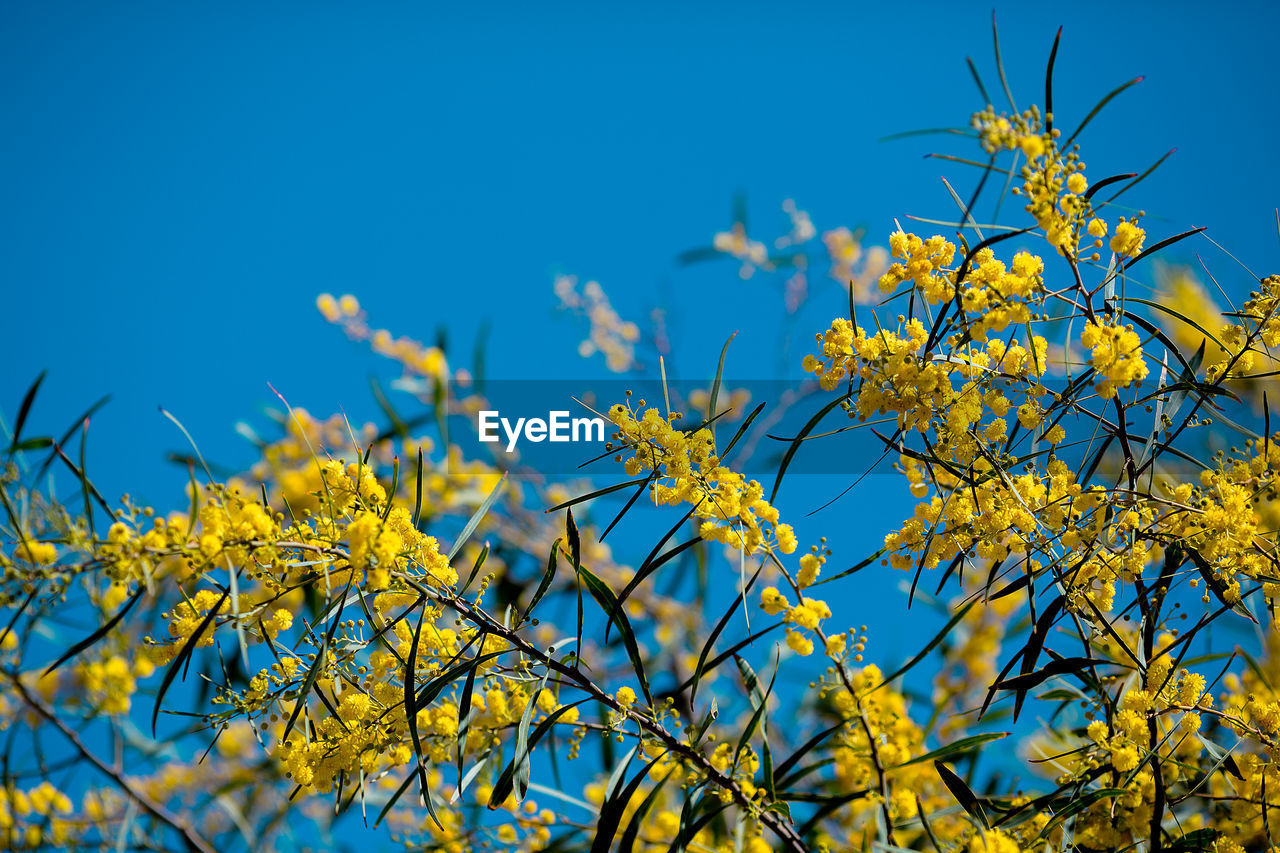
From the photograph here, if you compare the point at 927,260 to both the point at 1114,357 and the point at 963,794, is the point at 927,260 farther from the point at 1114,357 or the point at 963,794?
the point at 963,794

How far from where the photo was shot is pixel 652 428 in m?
0.81

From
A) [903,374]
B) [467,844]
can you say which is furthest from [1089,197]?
[467,844]

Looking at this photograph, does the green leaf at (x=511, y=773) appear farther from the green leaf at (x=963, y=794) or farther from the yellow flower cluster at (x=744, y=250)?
the yellow flower cluster at (x=744, y=250)

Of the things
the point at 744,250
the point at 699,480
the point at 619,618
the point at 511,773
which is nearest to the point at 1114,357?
the point at 699,480

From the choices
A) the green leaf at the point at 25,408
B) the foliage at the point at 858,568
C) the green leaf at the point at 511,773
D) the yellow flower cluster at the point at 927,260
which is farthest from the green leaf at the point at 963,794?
the green leaf at the point at 25,408

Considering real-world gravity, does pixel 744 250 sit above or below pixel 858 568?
above

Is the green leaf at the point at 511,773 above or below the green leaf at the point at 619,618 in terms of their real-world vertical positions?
below

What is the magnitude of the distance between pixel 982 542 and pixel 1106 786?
0.33 m

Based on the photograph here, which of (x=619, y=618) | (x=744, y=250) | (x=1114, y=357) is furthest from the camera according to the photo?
(x=744, y=250)

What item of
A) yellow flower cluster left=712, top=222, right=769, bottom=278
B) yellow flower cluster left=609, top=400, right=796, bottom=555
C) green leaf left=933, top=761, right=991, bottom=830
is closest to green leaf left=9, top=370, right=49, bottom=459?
yellow flower cluster left=609, top=400, right=796, bottom=555

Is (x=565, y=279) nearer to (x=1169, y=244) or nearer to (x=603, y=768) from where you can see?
(x=603, y=768)

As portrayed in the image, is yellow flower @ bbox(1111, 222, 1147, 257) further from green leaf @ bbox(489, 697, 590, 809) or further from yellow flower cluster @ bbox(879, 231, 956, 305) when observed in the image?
green leaf @ bbox(489, 697, 590, 809)

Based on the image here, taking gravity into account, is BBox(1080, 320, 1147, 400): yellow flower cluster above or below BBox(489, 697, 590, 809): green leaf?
above

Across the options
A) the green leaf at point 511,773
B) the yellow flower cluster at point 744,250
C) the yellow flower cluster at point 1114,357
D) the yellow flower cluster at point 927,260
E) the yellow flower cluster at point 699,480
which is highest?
the yellow flower cluster at point 744,250
